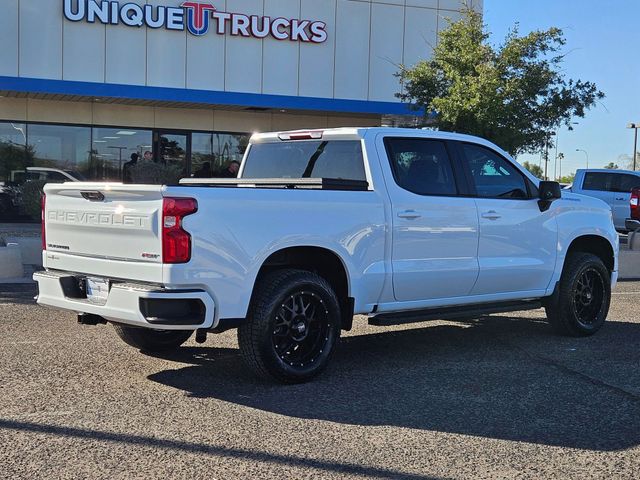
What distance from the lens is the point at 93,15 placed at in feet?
61.7

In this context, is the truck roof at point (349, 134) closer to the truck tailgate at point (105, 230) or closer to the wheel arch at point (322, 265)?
the wheel arch at point (322, 265)

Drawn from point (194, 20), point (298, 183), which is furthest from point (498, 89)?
point (298, 183)

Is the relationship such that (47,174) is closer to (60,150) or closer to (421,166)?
(60,150)

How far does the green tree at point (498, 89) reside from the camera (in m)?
16.6

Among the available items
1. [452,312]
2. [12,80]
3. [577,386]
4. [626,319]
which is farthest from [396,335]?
[12,80]

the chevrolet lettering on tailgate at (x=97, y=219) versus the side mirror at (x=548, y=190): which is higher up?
the side mirror at (x=548, y=190)

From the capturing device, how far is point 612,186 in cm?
1995

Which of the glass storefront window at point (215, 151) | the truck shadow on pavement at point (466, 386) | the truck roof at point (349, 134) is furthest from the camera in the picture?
the glass storefront window at point (215, 151)

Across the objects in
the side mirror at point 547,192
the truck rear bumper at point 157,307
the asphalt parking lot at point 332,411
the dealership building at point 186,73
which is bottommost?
the asphalt parking lot at point 332,411

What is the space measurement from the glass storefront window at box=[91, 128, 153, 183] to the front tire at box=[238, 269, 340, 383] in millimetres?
15090

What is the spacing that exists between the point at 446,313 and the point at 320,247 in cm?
149

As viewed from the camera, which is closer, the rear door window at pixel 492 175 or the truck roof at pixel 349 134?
the truck roof at pixel 349 134

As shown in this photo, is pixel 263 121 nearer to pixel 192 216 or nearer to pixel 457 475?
pixel 192 216

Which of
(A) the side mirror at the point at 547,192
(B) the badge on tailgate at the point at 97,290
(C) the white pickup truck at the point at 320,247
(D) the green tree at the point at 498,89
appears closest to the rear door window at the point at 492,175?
(C) the white pickup truck at the point at 320,247
